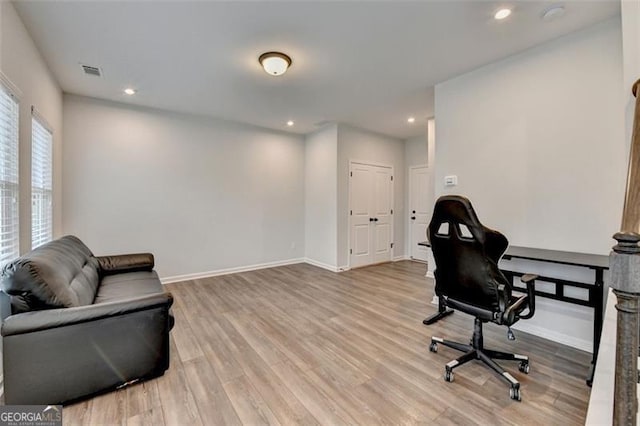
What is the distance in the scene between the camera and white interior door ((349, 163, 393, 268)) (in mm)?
5512

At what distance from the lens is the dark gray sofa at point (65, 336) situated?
1.62 m

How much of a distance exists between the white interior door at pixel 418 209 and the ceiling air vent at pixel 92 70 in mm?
5619

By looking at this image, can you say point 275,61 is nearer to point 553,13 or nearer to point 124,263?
point 553,13

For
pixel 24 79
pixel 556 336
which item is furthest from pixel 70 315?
pixel 556 336

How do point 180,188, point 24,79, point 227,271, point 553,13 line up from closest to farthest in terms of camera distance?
1. point 553,13
2. point 24,79
3. point 180,188
4. point 227,271

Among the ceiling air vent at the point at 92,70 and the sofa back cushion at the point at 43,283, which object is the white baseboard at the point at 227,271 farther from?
the ceiling air vent at the point at 92,70

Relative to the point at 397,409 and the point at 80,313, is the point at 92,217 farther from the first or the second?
the point at 397,409

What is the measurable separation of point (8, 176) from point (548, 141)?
447 cm

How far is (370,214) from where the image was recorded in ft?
19.1

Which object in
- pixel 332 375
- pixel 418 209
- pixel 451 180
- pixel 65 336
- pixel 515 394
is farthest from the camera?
pixel 418 209

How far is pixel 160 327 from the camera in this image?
1.98 m

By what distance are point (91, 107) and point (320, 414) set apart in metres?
4.77

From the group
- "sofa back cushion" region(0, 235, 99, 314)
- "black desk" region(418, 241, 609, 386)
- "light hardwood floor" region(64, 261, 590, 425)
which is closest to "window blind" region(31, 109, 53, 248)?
"sofa back cushion" region(0, 235, 99, 314)

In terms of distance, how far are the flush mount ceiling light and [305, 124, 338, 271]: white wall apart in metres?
2.43
